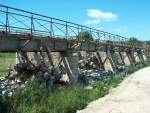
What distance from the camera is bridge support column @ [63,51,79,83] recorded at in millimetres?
26594

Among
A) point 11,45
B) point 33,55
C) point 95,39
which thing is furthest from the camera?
point 95,39

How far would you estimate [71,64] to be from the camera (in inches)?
1059

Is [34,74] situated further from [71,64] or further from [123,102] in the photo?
[123,102]

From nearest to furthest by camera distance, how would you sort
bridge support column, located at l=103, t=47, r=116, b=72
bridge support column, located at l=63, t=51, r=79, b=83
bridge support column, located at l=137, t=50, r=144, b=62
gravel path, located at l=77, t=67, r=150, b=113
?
gravel path, located at l=77, t=67, r=150, b=113
bridge support column, located at l=63, t=51, r=79, b=83
bridge support column, located at l=103, t=47, r=116, b=72
bridge support column, located at l=137, t=50, r=144, b=62

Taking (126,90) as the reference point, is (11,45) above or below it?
above

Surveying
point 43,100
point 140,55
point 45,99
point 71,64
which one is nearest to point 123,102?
point 45,99

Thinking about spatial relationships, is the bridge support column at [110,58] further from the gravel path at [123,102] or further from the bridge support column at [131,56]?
the gravel path at [123,102]

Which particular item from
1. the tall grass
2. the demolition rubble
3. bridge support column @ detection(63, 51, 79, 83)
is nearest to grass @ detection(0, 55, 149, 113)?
the tall grass

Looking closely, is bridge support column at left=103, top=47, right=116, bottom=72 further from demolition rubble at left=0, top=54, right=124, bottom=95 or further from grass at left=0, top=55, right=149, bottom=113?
grass at left=0, top=55, right=149, bottom=113

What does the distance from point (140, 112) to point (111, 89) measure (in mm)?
7515

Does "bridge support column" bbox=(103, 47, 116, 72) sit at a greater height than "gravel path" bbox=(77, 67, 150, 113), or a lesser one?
greater

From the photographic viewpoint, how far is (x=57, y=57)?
89.5 feet

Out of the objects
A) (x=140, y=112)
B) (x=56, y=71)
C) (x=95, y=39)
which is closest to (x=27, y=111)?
(x=140, y=112)

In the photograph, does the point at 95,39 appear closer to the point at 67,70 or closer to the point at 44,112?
the point at 67,70
